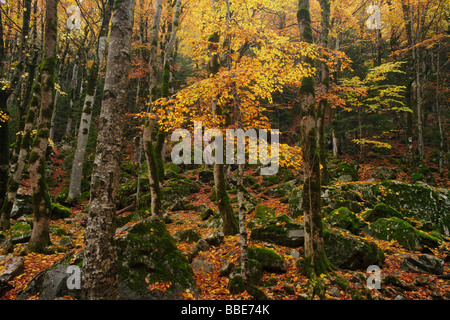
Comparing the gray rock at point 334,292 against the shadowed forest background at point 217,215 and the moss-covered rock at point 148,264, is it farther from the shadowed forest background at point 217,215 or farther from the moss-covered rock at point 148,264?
the moss-covered rock at point 148,264

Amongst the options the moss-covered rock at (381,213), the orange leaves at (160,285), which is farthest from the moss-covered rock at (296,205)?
the orange leaves at (160,285)

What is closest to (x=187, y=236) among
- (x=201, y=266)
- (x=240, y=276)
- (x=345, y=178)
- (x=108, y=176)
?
(x=201, y=266)

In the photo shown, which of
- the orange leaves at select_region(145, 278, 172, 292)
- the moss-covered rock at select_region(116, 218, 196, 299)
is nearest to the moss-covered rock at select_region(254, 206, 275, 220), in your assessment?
the moss-covered rock at select_region(116, 218, 196, 299)

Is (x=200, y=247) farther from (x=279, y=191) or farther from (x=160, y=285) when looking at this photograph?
(x=279, y=191)

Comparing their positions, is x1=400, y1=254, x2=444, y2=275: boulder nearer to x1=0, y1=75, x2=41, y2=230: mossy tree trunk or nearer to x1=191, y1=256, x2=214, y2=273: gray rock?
x1=191, y1=256, x2=214, y2=273: gray rock

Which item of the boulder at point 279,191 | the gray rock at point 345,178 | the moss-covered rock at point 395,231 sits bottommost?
the moss-covered rock at point 395,231

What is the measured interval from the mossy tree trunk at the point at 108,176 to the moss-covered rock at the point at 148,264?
814mm

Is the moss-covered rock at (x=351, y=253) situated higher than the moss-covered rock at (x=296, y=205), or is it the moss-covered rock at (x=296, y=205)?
the moss-covered rock at (x=296, y=205)

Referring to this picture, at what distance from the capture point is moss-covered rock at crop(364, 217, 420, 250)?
23.0 ft

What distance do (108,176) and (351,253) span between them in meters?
6.16

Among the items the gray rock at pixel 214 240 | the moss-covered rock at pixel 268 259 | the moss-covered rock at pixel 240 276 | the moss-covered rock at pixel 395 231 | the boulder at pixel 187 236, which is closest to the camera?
the moss-covered rock at pixel 240 276

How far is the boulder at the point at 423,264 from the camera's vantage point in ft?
18.3

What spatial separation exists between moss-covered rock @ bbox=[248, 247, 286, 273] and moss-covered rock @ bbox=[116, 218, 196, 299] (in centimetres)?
181

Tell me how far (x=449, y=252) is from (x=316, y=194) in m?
4.79
